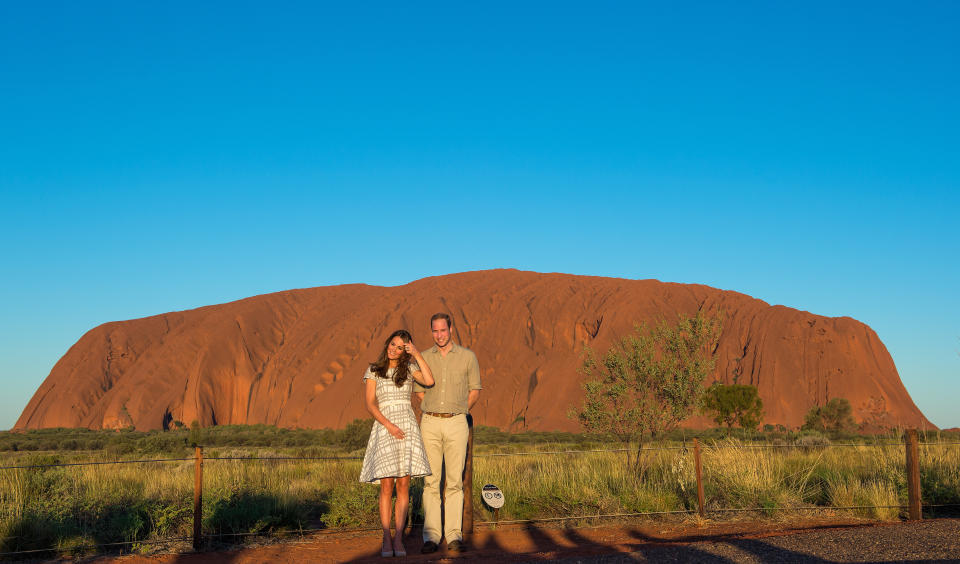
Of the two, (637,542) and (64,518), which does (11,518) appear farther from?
(637,542)

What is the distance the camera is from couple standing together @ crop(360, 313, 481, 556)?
21.4 ft

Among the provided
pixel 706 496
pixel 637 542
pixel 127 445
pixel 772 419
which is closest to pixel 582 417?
pixel 706 496

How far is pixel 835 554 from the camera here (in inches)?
244

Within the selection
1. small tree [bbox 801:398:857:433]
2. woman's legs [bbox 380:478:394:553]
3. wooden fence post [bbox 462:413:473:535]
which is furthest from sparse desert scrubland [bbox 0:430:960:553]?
small tree [bbox 801:398:857:433]

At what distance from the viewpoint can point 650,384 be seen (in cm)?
1569

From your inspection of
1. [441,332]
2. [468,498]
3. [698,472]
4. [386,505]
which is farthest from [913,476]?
[386,505]

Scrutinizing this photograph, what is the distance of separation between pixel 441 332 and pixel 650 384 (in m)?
9.93

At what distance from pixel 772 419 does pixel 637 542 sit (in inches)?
1712

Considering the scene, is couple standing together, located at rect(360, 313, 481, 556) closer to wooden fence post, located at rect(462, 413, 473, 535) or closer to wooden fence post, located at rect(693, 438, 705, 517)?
wooden fence post, located at rect(462, 413, 473, 535)

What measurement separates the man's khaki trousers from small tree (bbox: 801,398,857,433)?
35454 millimetres

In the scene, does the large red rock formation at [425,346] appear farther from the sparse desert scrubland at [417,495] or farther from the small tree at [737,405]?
the sparse desert scrubland at [417,495]

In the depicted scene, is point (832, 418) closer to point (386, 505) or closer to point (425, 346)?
point (425, 346)

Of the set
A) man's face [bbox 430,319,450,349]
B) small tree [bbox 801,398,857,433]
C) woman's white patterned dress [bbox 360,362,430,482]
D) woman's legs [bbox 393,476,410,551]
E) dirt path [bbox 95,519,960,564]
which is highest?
man's face [bbox 430,319,450,349]

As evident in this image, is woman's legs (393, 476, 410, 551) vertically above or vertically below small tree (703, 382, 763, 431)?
above
